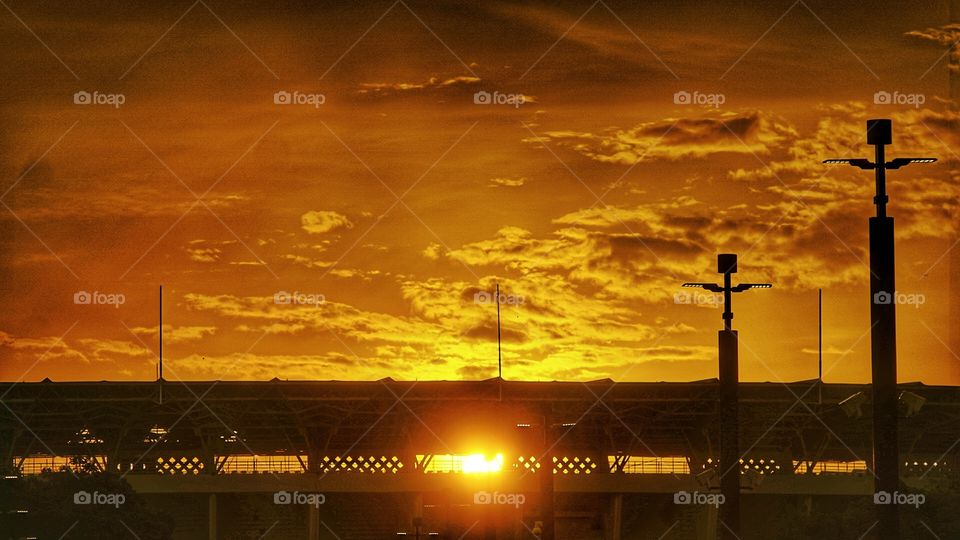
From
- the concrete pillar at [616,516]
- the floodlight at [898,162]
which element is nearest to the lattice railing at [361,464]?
the concrete pillar at [616,516]

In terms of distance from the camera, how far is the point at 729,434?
2883cm

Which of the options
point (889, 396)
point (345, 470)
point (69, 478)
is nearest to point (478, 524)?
point (889, 396)

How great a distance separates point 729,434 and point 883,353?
22.9 ft

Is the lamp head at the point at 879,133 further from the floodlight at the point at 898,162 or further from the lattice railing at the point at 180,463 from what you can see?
the lattice railing at the point at 180,463

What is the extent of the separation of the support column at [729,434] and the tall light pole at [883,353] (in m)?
6.28

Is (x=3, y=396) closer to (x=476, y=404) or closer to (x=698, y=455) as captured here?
(x=476, y=404)

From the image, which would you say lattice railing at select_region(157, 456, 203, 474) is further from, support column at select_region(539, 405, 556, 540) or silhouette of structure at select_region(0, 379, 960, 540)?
support column at select_region(539, 405, 556, 540)

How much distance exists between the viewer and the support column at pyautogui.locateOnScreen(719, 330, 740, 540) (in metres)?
28.5

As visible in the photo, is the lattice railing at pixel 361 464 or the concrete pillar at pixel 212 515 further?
the lattice railing at pixel 361 464

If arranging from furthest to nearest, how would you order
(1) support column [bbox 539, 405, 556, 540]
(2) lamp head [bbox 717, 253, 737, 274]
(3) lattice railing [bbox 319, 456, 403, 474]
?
1. (3) lattice railing [bbox 319, 456, 403, 474]
2. (2) lamp head [bbox 717, 253, 737, 274]
3. (1) support column [bbox 539, 405, 556, 540]

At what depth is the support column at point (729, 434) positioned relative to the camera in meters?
28.5

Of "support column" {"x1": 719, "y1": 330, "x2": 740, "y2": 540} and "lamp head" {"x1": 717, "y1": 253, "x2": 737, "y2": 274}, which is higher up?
"lamp head" {"x1": 717, "y1": 253, "x2": 737, "y2": 274}

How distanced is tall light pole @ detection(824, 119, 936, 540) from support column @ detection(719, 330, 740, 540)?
6279mm

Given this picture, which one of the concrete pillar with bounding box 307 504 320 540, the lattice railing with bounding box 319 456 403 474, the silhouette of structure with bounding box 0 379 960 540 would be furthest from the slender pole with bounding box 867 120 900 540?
the lattice railing with bounding box 319 456 403 474
